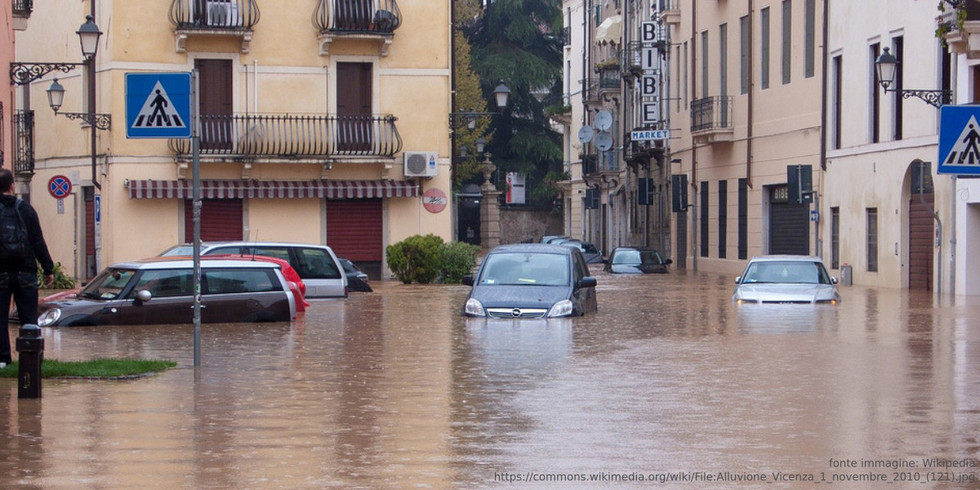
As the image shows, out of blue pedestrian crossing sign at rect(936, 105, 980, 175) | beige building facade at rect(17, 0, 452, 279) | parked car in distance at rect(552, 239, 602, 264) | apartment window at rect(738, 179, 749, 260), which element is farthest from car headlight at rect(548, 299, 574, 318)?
parked car in distance at rect(552, 239, 602, 264)

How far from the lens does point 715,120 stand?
163 ft

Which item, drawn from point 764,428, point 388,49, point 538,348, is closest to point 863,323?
point 538,348

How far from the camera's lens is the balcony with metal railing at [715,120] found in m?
49.1

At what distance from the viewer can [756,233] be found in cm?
4703

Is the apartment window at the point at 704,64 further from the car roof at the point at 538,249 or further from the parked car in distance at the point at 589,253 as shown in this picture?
the car roof at the point at 538,249

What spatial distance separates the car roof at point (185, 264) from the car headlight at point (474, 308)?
119 inches

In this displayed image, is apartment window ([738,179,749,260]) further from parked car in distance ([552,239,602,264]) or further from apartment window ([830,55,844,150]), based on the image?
parked car in distance ([552,239,602,264])

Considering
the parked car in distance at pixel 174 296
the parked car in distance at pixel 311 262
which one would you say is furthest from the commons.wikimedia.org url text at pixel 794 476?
the parked car in distance at pixel 311 262

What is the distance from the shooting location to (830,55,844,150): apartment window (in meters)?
40.9

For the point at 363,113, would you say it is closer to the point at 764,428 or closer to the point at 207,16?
the point at 207,16

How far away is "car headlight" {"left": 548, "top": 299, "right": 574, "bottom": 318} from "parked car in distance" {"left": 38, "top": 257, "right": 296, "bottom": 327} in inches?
153

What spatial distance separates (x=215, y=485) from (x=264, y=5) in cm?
3166

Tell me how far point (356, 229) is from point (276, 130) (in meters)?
3.54

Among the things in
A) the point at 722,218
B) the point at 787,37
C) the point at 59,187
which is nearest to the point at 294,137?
the point at 59,187
